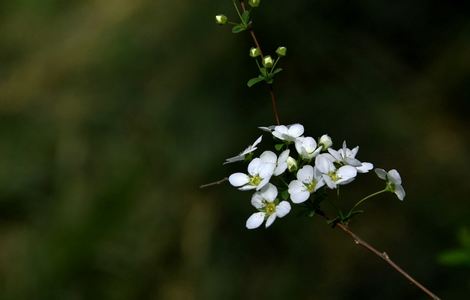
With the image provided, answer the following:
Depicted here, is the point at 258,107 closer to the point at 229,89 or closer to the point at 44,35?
the point at 229,89

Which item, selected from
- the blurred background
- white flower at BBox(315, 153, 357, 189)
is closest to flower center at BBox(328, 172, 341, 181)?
white flower at BBox(315, 153, 357, 189)

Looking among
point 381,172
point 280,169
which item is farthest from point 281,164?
point 381,172

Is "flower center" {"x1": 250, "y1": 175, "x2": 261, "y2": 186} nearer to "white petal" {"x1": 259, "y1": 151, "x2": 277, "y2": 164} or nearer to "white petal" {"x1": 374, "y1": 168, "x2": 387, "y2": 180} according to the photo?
"white petal" {"x1": 259, "y1": 151, "x2": 277, "y2": 164}

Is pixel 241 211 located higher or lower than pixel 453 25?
lower

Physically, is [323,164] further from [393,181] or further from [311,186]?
[393,181]

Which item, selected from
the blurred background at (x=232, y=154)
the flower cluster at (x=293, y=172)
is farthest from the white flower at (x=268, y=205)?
the blurred background at (x=232, y=154)

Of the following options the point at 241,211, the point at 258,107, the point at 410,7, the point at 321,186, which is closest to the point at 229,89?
the point at 258,107

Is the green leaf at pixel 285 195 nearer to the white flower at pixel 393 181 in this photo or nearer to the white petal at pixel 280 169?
the white petal at pixel 280 169
